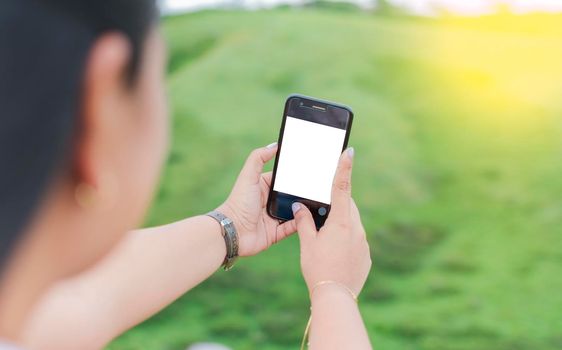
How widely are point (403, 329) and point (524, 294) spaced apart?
0.59 m

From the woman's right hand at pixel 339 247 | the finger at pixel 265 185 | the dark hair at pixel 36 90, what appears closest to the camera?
the dark hair at pixel 36 90

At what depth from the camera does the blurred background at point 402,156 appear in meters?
3.07

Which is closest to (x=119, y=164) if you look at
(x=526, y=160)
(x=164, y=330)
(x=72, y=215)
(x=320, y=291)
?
(x=72, y=215)

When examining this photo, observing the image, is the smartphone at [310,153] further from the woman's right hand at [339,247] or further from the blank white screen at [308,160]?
the woman's right hand at [339,247]

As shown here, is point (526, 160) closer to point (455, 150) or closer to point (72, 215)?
point (455, 150)

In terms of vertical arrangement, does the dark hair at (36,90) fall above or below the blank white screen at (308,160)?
above

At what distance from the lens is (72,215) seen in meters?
0.60

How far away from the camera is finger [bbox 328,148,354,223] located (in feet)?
3.75

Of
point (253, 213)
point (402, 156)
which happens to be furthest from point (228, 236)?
point (402, 156)

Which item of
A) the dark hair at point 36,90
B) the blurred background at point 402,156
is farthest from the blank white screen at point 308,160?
the blurred background at point 402,156

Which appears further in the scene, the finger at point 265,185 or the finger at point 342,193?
the finger at point 265,185

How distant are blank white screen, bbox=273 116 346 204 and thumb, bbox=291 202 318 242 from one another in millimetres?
83

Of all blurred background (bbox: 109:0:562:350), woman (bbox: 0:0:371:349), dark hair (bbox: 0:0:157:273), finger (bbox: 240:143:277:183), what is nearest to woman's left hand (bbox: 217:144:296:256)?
finger (bbox: 240:143:277:183)

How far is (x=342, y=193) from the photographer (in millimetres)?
1159
